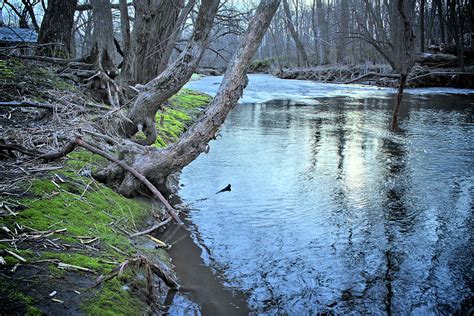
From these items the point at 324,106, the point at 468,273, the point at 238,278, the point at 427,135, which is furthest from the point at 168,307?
the point at 324,106

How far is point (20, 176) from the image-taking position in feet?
14.0

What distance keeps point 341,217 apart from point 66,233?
3465mm

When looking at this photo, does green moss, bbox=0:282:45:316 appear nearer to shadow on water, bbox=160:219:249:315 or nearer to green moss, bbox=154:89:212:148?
shadow on water, bbox=160:219:249:315

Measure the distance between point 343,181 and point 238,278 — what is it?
3.85 meters

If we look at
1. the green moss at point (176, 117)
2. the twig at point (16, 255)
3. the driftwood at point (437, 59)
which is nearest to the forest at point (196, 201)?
the twig at point (16, 255)

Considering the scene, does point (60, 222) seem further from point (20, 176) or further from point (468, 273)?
point (468, 273)

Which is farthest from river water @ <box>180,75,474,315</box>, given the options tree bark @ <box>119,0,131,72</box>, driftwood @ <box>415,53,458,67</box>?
driftwood @ <box>415,53,458,67</box>

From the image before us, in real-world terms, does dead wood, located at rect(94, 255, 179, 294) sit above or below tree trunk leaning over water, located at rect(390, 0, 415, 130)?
below

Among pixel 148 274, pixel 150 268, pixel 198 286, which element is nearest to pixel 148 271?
pixel 148 274

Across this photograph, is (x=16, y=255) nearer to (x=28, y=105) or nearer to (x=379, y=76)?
(x=28, y=105)

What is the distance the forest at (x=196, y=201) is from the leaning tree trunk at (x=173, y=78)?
2 cm

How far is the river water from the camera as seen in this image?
155 inches

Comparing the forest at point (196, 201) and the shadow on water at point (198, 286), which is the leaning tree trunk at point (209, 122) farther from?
the shadow on water at point (198, 286)

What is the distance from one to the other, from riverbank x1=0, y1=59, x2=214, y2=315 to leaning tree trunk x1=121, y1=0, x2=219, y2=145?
2.21 feet
